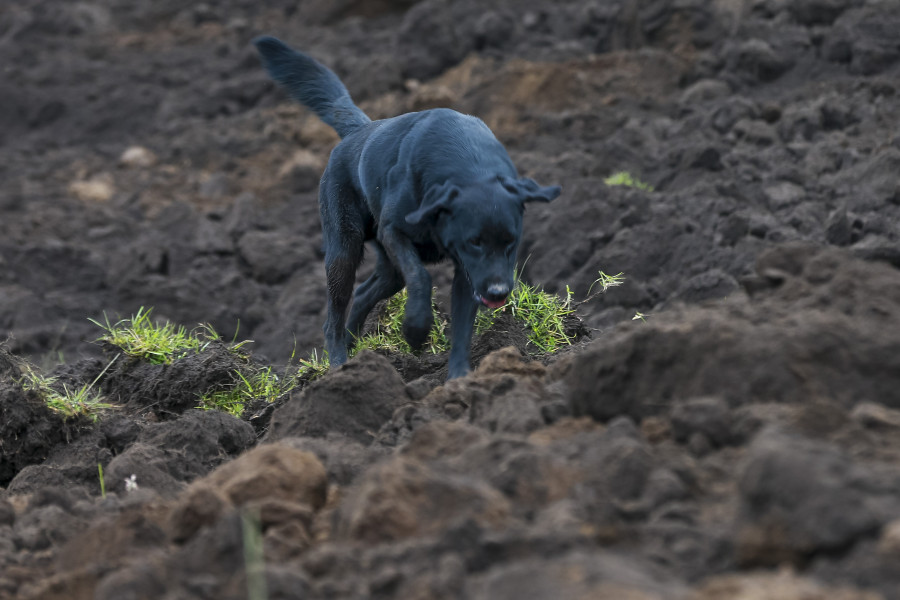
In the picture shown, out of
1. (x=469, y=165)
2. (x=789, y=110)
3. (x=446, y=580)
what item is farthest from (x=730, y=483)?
(x=789, y=110)

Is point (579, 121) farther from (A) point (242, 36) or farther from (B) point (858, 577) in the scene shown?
(B) point (858, 577)

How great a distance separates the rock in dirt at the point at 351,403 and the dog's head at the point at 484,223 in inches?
22.9

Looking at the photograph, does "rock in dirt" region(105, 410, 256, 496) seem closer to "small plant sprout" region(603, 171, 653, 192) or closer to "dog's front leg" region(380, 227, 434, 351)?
"dog's front leg" region(380, 227, 434, 351)

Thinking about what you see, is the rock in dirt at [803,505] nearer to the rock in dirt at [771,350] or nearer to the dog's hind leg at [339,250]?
the rock in dirt at [771,350]

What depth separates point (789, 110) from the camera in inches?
485

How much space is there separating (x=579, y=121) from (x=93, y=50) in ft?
Answer: 34.7

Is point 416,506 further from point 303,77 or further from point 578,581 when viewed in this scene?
point 303,77

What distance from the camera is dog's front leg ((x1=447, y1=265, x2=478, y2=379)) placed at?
579cm

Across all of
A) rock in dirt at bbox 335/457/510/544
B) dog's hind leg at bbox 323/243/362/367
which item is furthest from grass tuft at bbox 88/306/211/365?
rock in dirt at bbox 335/457/510/544

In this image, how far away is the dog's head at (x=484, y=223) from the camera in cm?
536

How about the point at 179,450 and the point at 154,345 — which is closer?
the point at 179,450

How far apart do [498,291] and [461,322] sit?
0.57m

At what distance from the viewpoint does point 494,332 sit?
21.1ft

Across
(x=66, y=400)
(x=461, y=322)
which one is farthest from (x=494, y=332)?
(x=66, y=400)
